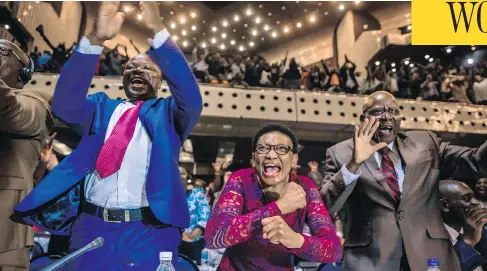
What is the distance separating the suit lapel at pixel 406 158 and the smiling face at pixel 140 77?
1.54 m

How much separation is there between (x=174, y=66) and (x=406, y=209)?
1.54 meters

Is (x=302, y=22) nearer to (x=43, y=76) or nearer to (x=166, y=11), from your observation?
(x=166, y=11)

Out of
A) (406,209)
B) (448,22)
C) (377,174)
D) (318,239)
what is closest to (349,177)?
(377,174)

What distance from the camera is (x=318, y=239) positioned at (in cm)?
179

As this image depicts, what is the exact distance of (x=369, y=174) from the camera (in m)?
2.52

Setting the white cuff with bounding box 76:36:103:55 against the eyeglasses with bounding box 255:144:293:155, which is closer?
the white cuff with bounding box 76:36:103:55

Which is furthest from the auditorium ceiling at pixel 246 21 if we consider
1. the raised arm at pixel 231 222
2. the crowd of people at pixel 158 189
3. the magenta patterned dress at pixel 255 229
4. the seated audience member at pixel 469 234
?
the raised arm at pixel 231 222

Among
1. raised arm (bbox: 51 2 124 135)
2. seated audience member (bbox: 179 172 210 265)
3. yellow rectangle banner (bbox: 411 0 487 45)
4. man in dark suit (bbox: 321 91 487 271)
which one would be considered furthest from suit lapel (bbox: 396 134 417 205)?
seated audience member (bbox: 179 172 210 265)

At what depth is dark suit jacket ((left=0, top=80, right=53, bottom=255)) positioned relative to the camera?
5.93 feet

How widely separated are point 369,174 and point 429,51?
17372 millimetres

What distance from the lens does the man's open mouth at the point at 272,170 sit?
6.48 feet

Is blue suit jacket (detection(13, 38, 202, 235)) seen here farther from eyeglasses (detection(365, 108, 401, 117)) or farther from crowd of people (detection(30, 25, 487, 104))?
crowd of people (detection(30, 25, 487, 104))

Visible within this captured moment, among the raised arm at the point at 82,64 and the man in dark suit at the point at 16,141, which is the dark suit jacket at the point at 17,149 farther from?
the raised arm at the point at 82,64

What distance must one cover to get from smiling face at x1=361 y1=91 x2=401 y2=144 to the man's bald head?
1.95 metres
